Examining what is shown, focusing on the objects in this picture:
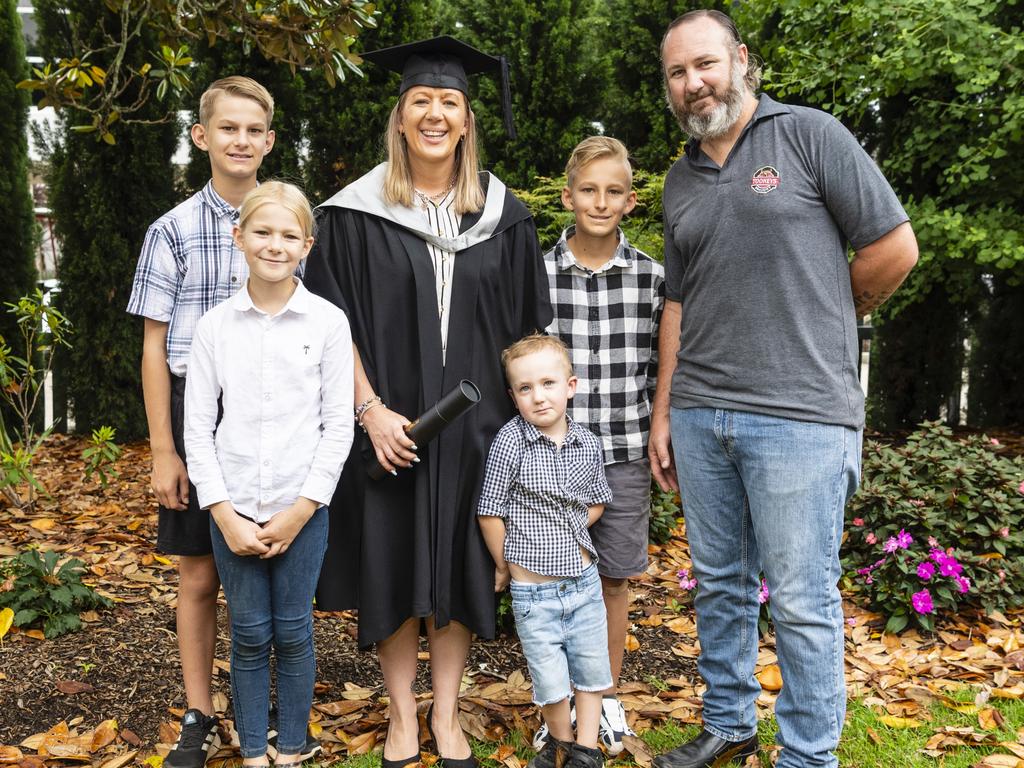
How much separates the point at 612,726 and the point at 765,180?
75.6 inches

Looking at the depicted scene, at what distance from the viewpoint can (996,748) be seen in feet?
10.2

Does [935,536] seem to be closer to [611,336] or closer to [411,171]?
[611,336]

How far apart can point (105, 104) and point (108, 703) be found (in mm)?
2552

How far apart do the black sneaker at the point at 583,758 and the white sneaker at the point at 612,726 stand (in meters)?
0.16

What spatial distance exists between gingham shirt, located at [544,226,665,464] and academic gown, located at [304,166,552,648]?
1.01 feet

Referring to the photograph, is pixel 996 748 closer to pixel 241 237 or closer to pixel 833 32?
pixel 241 237

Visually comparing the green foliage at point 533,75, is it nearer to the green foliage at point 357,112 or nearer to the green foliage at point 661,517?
the green foliage at point 357,112

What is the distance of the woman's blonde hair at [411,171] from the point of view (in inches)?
115

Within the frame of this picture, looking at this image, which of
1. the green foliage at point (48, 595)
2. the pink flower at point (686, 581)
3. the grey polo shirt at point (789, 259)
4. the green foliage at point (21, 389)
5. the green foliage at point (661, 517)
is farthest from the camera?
the green foliage at point (661, 517)

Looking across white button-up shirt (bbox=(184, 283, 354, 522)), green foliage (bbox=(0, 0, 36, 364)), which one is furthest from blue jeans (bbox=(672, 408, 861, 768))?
green foliage (bbox=(0, 0, 36, 364))

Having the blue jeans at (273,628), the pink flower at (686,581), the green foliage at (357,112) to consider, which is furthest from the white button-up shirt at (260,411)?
the green foliage at (357,112)

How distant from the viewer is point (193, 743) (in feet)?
9.61

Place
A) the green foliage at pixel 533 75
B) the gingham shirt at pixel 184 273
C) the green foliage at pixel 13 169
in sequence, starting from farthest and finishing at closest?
the green foliage at pixel 533 75 → the green foliage at pixel 13 169 → the gingham shirt at pixel 184 273

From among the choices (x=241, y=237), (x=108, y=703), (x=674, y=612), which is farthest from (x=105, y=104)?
(x=674, y=612)
